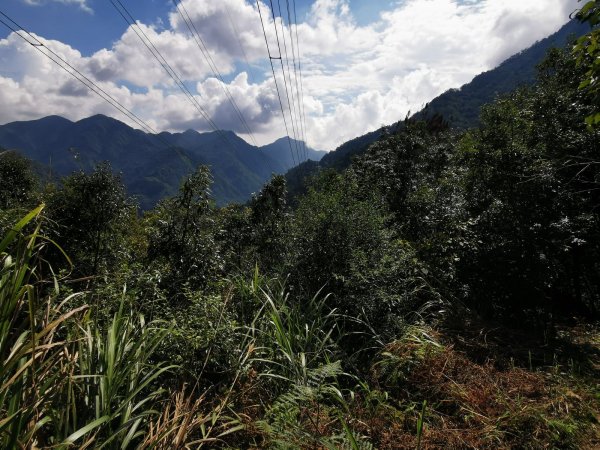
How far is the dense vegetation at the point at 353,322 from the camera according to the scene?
233 cm

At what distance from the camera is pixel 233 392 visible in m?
3.20

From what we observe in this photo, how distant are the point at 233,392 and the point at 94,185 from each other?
1308 centimetres

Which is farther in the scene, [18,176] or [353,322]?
[18,176]

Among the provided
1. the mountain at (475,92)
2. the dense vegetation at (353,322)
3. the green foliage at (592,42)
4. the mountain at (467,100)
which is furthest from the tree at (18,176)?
the mountain at (475,92)

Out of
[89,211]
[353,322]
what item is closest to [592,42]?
[353,322]

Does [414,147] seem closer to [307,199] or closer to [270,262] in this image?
[307,199]

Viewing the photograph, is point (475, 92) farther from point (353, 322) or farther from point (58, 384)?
point (58, 384)

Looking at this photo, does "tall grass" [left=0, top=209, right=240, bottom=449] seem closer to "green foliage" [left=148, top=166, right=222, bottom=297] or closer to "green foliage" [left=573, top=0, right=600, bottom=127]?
"green foliage" [left=573, top=0, right=600, bottom=127]

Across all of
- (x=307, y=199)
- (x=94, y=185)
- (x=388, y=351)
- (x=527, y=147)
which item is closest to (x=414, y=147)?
(x=527, y=147)

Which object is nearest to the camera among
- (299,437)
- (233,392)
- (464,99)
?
(299,437)

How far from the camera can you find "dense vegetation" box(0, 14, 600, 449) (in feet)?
7.63

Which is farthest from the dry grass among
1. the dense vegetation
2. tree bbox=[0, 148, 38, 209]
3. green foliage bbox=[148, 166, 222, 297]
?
tree bbox=[0, 148, 38, 209]

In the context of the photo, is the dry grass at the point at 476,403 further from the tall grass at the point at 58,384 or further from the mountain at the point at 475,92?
the mountain at the point at 475,92

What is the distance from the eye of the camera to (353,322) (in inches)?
191
